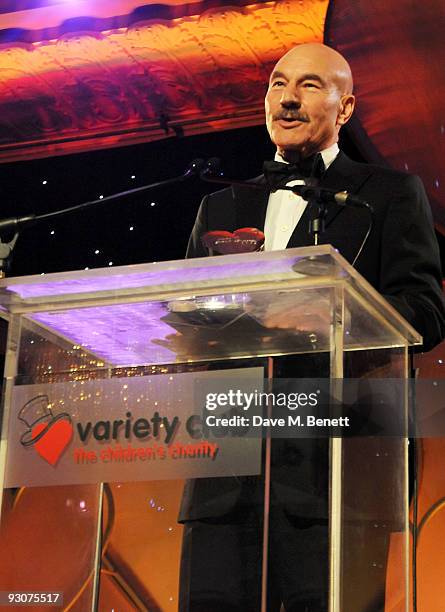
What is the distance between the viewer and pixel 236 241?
4.74ft

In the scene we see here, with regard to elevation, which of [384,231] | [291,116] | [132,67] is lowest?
[384,231]

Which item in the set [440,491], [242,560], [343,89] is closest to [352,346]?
[242,560]

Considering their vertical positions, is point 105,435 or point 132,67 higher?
point 132,67

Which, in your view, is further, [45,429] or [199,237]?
[199,237]

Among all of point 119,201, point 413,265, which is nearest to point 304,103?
point 413,265

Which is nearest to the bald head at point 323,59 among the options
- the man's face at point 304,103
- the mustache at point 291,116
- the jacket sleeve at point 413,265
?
the man's face at point 304,103

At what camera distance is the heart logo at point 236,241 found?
1.44 metres

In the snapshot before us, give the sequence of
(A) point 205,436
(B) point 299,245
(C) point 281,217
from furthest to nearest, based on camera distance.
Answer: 1. (C) point 281,217
2. (B) point 299,245
3. (A) point 205,436

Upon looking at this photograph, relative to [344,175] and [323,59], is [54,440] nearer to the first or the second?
[344,175]

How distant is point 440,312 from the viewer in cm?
157

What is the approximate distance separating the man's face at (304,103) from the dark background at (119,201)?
96 cm

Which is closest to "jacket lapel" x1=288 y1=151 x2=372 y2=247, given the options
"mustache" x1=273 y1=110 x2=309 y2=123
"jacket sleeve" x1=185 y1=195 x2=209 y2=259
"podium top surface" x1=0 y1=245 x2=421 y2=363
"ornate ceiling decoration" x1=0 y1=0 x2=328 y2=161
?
"mustache" x1=273 y1=110 x2=309 y2=123

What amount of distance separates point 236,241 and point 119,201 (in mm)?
1877

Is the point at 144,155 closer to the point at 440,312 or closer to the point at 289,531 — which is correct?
the point at 440,312
